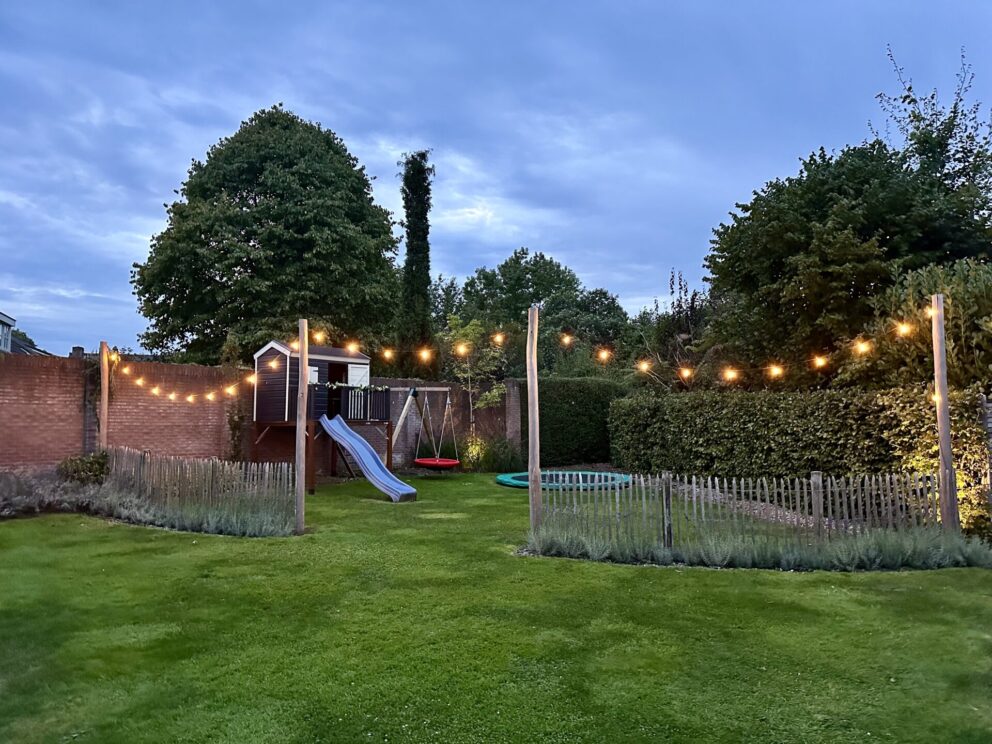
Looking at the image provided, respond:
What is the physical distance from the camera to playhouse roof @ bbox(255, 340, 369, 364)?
45.1 ft

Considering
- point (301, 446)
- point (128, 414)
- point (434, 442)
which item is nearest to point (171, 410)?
point (128, 414)

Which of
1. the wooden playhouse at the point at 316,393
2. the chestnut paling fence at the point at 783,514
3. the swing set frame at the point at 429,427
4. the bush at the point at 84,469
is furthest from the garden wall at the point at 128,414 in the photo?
the chestnut paling fence at the point at 783,514

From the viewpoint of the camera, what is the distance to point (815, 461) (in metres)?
9.75

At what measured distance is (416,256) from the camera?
68.0 feet

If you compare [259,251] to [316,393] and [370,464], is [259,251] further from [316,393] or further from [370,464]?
[370,464]

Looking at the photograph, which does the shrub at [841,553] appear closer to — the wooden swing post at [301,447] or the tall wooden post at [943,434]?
the tall wooden post at [943,434]

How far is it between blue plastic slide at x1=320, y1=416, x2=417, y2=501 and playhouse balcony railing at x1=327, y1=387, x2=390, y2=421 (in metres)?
1.41

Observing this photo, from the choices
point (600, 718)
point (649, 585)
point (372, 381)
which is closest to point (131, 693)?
point (600, 718)

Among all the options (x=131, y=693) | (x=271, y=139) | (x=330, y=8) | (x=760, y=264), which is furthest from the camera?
(x=271, y=139)

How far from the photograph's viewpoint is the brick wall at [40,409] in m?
10.2

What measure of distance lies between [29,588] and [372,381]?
11.6 m

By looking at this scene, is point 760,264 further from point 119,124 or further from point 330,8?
point 119,124

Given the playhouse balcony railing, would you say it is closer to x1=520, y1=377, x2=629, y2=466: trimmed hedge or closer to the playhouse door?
the playhouse door

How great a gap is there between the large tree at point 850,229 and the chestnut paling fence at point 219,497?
10076 millimetres
